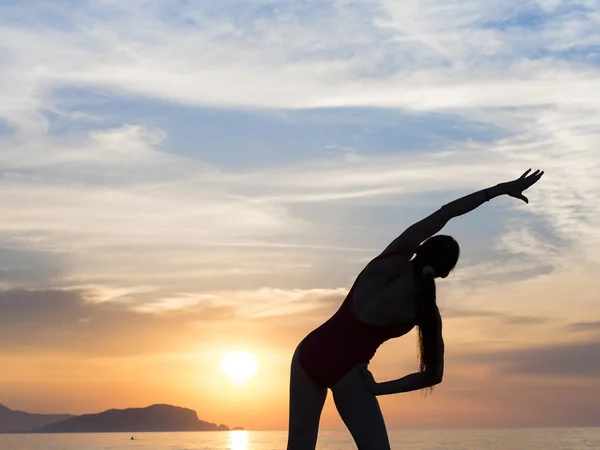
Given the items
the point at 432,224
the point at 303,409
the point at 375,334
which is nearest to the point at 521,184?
the point at 432,224

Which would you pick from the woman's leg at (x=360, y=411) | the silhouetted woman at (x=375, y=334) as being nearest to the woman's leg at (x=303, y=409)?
the silhouetted woman at (x=375, y=334)

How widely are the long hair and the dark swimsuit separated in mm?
153

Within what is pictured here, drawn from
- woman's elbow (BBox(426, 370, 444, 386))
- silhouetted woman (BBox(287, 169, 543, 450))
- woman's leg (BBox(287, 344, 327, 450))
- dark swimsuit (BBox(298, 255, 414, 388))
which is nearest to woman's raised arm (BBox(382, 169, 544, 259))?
silhouetted woman (BBox(287, 169, 543, 450))

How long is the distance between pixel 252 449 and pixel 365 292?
14966 cm

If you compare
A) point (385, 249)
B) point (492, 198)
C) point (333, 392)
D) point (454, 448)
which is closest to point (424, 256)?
point (385, 249)

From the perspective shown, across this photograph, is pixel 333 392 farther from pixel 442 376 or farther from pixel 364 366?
pixel 442 376

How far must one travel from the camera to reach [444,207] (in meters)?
5.97

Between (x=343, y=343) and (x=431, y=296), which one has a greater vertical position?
(x=431, y=296)

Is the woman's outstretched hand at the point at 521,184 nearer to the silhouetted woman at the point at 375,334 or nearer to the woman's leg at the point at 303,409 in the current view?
the silhouetted woman at the point at 375,334

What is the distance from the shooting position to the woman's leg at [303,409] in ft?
20.4

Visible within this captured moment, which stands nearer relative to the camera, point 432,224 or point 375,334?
point 432,224

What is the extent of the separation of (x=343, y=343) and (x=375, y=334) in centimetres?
22

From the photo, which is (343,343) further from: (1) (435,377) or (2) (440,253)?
(2) (440,253)

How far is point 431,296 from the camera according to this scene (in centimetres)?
586
